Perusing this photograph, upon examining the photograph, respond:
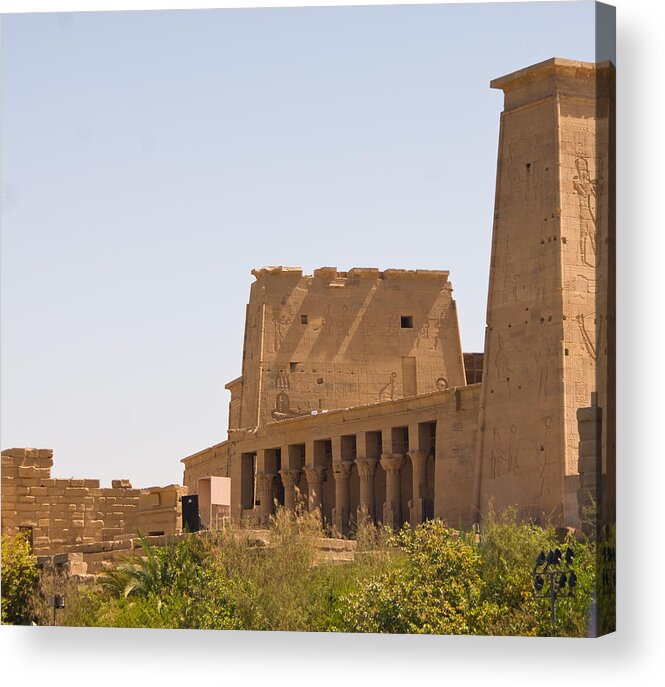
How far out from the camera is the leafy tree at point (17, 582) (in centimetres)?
2442

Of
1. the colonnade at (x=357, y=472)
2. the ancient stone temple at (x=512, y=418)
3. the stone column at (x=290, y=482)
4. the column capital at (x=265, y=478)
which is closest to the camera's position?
the ancient stone temple at (x=512, y=418)

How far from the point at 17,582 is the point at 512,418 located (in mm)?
10941

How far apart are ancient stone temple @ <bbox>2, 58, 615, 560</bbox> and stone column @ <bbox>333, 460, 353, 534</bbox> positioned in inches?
1.2

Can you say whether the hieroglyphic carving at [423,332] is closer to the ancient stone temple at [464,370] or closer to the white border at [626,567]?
the ancient stone temple at [464,370]

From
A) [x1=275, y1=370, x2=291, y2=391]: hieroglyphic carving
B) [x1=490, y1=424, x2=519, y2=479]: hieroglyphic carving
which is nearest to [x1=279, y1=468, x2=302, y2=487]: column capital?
[x1=275, y1=370, x2=291, y2=391]: hieroglyphic carving

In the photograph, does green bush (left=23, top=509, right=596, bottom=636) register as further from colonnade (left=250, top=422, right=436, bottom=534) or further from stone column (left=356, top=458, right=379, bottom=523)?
stone column (left=356, top=458, right=379, bottom=523)

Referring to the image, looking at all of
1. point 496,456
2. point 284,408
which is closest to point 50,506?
point 496,456

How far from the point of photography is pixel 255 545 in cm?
2723

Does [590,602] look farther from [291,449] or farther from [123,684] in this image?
[291,449]

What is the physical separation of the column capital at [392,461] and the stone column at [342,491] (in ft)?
6.19

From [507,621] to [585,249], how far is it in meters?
11.2

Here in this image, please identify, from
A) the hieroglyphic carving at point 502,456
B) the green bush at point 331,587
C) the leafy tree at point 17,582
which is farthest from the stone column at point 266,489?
the green bush at point 331,587

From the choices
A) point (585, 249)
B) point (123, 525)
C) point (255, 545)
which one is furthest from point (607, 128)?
point (123, 525)

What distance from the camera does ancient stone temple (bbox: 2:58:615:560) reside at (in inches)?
1036
